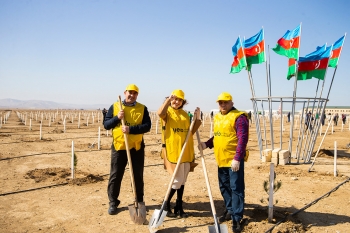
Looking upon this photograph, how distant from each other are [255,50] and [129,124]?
6515 millimetres

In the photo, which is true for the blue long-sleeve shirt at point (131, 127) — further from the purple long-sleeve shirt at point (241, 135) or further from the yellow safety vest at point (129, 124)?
the purple long-sleeve shirt at point (241, 135)

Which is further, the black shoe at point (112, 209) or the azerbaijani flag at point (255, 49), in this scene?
the azerbaijani flag at point (255, 49)

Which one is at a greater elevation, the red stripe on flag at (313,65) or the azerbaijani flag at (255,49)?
the azerbaijani flag at (255,49)

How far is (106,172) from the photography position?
7809mm

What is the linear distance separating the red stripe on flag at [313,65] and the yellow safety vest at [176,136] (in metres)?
6.50

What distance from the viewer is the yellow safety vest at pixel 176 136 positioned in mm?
4090

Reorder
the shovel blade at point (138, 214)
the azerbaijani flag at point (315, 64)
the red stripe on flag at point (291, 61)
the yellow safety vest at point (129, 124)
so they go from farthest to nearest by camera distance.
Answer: the red stripe on flag at point (291, 61) → the azerbaijani flag at point (315, 64) → the yellow safety vest at point (129, 124) → the shovel blade at point (138, 214)

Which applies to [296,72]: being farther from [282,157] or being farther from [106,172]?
[106,172]

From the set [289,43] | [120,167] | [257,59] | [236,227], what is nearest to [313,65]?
[289,43]

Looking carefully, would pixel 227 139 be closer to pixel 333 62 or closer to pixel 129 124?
pixel 129 124

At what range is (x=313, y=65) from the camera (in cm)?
880

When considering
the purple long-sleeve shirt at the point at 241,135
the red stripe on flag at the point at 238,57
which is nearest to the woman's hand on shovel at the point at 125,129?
the purple long-sleeve shirt at the point at 241,135

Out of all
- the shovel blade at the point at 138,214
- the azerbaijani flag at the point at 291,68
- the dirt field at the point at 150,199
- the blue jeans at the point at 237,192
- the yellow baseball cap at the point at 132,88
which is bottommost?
the dirt field at the point at 150,199

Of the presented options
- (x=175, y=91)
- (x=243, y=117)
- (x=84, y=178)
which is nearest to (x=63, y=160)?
(x=84, y=178)
